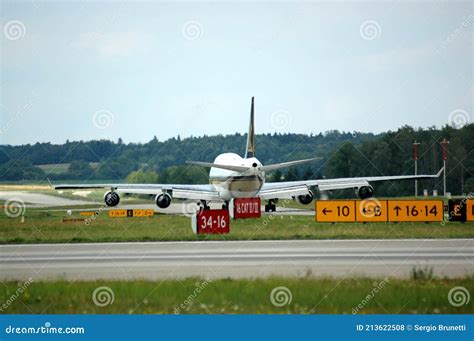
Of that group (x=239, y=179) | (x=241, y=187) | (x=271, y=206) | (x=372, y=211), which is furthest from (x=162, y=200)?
(x=372, y=211)

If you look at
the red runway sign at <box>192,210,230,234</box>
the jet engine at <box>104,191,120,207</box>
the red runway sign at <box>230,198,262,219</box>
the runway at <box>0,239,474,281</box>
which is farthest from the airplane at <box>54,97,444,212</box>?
the runway at <box>0,239,474,281</box>

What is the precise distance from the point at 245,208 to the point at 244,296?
36.7 metres

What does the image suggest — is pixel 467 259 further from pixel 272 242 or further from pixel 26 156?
pixel 26 156

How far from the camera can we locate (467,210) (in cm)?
4984

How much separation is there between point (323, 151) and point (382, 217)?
58.5 meters

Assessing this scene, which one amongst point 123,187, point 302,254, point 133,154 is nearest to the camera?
point 302,254

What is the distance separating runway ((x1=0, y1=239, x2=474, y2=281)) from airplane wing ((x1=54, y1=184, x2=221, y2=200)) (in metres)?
20.0

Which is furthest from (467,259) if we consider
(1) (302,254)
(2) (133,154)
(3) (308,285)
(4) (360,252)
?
(2) (133,154)

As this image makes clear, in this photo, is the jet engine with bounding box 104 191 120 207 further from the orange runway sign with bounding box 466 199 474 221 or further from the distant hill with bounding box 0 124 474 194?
the orange runway sign with bounding box 466 199 474 221

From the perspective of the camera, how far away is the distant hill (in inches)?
3103

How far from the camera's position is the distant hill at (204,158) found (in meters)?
78.8

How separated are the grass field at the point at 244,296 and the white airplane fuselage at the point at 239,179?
39939 mm

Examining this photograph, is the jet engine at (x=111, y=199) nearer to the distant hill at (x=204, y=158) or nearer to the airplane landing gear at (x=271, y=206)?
the distant hill at (x=204, y=158)

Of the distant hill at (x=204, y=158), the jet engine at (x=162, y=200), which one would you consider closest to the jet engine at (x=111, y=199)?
the jet engine at (x=162, y=200)
